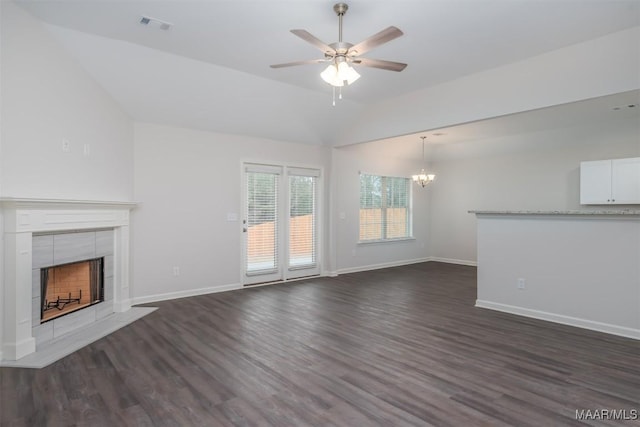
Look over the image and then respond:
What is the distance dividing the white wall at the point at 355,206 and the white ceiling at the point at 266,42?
1939 mm

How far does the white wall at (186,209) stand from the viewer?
4914 mm

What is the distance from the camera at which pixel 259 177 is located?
605 centimetres

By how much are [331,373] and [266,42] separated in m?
3.34

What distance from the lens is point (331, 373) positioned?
2.77m

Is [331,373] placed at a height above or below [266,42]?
below

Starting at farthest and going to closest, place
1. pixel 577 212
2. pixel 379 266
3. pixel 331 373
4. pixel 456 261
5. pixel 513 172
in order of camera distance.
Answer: pixel 456 261, pixel 379 266, pixel 513 172, pixel 577 212, pixel 331 373

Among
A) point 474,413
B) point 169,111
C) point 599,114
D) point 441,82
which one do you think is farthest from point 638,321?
point 169,111

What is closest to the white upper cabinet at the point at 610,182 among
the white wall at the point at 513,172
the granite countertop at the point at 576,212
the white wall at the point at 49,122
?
the white wall at the point at 513,172

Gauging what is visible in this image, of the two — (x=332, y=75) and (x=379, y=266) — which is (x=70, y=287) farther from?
(x=379, y=266)

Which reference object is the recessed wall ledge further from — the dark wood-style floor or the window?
→ the window

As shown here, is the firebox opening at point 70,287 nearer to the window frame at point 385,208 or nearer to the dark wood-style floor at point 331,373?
the dark wood-style floor at point 331,373

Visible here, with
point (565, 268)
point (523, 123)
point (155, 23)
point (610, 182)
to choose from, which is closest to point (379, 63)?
point (155, 23)

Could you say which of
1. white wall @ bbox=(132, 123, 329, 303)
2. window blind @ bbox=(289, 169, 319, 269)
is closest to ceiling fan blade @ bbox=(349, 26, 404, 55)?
white wall @ bbox=(132, 123, 329, 303)

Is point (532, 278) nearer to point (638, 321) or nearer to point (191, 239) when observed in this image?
point (638, 321)
